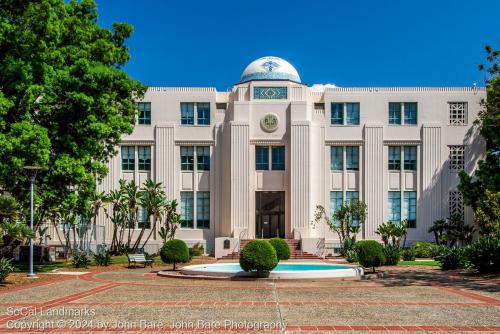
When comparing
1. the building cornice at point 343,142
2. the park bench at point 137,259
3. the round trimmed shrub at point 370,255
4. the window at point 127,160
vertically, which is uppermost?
the building cornice at point 343,142

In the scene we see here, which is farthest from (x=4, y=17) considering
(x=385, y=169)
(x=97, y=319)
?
(x=385, y=169)

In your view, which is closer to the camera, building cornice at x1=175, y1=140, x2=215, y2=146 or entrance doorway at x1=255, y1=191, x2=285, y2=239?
entrance doorway at x1=255, y1=191, x2=285, y2=239

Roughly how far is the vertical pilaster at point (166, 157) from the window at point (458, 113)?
66.9 feet

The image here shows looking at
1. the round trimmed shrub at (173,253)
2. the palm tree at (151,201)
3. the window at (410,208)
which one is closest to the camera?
the round trimmed shrub at (173,253)

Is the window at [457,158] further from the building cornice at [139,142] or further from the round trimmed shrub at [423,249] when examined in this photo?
the building cornice at [139,142]

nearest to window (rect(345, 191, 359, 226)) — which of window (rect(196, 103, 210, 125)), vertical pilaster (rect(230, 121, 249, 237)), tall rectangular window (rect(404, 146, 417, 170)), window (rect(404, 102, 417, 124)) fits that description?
tall rectangular window (rect(404, 146, 417, 170))

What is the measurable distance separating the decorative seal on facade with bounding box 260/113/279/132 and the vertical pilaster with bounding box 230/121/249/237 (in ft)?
4.25

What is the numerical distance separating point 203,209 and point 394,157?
1448 cm

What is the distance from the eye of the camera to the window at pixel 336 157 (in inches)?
1628

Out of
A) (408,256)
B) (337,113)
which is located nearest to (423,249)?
(408,256)

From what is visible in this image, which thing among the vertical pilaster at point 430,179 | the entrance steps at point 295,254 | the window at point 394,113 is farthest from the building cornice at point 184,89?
the vertical pilaster at point 430,179

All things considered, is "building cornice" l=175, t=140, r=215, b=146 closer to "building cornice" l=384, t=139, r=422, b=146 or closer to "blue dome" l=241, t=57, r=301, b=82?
"blue dome" l=241, t=57, r=301, b=82

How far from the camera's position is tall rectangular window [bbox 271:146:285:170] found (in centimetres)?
4091

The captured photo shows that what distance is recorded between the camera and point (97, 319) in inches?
474
